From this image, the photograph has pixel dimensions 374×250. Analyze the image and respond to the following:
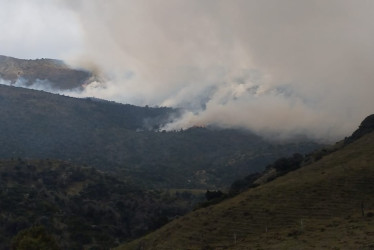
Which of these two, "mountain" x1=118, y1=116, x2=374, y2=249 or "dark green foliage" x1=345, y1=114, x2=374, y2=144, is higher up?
"dark green foliage" x1=345, y1=114, x2=374, y2=144

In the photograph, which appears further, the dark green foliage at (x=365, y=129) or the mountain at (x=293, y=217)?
the dark green foliage at (x=365, y=129)

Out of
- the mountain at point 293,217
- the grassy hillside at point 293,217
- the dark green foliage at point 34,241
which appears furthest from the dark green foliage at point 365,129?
the dark green foliage at point 34,241

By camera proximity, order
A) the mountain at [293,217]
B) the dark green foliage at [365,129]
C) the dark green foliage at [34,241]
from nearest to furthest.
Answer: the mountain at [293,217] → the dark green foliage at [34,241] → the dark green foliage at [365,129]

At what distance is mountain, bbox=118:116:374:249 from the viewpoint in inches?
2745

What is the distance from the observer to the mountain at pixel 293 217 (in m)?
69.7

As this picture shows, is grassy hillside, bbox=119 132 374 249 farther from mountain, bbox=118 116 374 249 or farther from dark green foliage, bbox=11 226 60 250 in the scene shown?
dark green foliage, bbox=11 226 60 250

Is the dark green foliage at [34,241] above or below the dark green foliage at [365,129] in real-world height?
below

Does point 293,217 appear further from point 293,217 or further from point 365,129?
point 365,129

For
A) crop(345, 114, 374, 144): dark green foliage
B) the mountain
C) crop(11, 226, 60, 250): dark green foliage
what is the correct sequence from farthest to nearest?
crop(345, 114, 374, 144): dark green foliage < crop(11, 226, 60, 250): dark green foliage < the mountain

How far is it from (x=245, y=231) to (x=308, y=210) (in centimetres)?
1269

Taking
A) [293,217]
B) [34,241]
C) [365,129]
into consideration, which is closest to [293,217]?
[293,217]

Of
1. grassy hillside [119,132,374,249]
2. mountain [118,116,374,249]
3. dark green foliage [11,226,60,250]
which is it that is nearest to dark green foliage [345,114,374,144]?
grassy hillside [119,132,374,249]

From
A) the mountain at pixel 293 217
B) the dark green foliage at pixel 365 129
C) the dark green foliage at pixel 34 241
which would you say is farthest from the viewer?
the dark green foliage at pixel 365 129

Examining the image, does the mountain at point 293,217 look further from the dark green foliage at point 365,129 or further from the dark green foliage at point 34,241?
the dark green foliage at point 365,129
